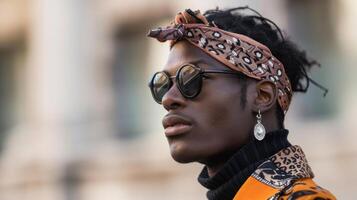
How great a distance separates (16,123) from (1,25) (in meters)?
2.12

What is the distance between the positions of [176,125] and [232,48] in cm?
42

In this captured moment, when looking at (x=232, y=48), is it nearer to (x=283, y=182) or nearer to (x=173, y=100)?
(x=173, y=100)

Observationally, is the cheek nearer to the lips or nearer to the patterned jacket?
the lips

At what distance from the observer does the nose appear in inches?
145

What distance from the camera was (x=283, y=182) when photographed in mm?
3434

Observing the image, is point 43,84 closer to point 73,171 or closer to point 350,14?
point 73,171

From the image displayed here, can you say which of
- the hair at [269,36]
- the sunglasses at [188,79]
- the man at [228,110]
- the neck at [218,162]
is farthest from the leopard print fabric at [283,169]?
the hair at [269,36]

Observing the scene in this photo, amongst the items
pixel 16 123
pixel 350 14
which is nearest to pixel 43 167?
pixel 16 123

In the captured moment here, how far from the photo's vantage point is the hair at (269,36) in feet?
13.0

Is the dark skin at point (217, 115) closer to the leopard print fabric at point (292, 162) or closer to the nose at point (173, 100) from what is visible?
the nose at point (173, 100)

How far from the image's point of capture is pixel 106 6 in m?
17.1

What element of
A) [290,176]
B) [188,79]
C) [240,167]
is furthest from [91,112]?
[290,176]

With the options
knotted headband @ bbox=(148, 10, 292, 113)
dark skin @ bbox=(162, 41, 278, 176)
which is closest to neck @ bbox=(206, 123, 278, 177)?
dark skin @ bbox=(162, 41, 278, 176)

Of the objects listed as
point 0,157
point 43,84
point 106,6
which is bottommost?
point 0,157
